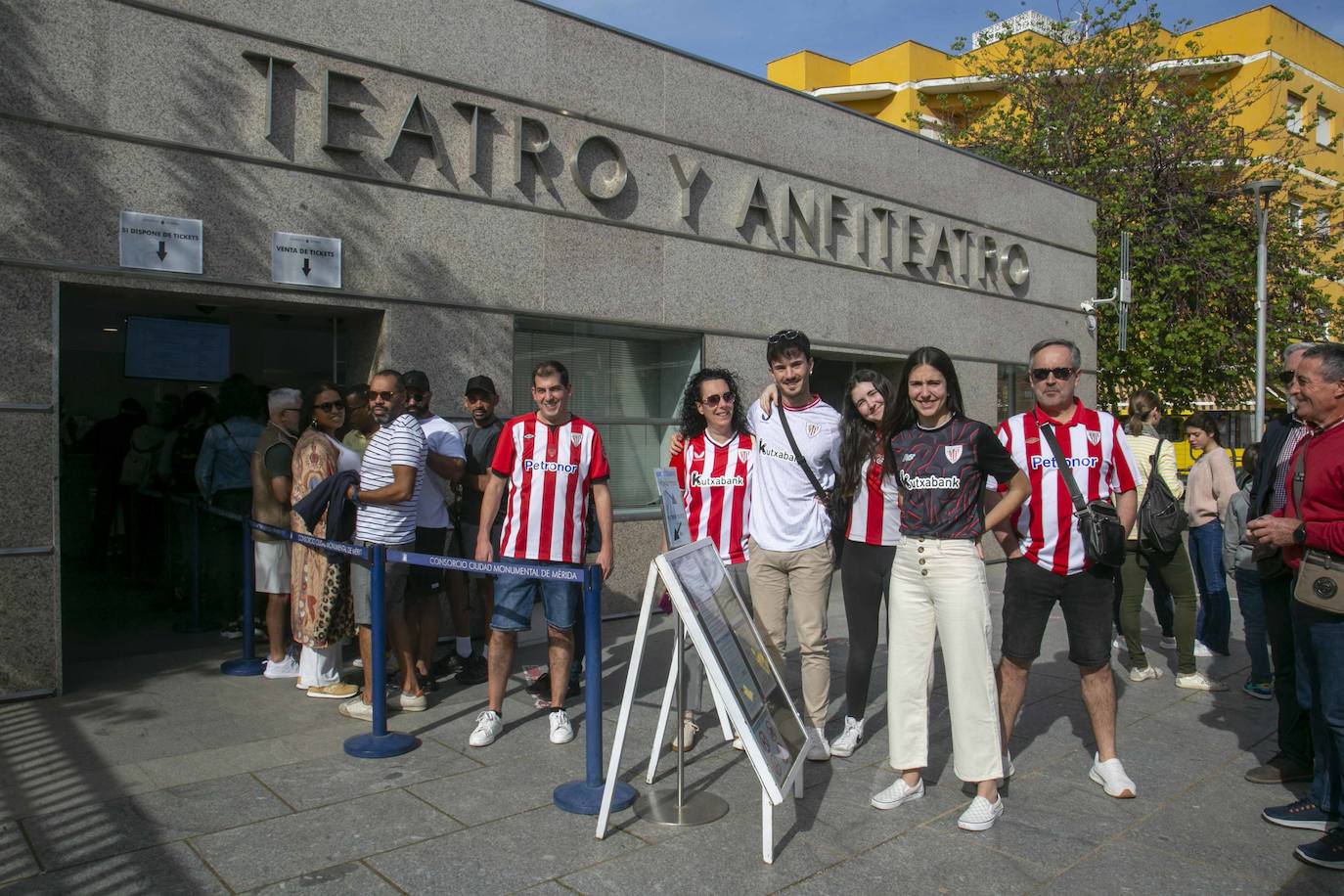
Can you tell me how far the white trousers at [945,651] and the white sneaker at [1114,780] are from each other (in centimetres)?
68

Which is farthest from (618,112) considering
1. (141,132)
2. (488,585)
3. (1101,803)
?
(1101,803)

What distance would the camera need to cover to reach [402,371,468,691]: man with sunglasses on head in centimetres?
582

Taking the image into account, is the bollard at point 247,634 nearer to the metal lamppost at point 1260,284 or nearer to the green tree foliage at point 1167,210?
the green tree foliage at point 1167,210

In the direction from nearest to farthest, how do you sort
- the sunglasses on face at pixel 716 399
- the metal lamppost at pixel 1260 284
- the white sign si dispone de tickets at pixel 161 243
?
1. the sunglasses on face at pixel 716 399
2. the white sign si dispone de tickets at pixel 161 243
3. the metal lamppost at pixel 1260 284

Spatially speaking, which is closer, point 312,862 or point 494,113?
point 312,862

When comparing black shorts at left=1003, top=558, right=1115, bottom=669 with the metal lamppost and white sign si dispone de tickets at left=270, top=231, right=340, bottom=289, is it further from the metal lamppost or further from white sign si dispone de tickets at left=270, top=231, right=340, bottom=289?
the metal lamppost

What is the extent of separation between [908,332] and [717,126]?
3.41 metres

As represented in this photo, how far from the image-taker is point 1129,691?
6254 millimetres

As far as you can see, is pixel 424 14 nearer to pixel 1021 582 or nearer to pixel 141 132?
pixel 141 132

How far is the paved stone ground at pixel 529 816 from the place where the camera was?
3514mm

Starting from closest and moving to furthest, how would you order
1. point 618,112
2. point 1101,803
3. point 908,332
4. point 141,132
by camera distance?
point 1101,803, point 141,132, point 618,112, point 908,332

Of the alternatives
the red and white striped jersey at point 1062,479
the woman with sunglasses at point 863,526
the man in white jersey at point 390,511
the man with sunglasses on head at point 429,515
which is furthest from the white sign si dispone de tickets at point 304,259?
the red and white striped jersey at point 1062,479

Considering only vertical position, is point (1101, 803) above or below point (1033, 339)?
below

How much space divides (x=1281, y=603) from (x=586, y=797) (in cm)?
336
